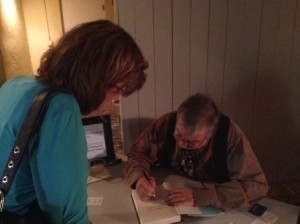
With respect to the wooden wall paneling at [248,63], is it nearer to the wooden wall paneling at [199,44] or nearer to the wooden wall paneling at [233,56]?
the wooden wall paneling at [233,56]

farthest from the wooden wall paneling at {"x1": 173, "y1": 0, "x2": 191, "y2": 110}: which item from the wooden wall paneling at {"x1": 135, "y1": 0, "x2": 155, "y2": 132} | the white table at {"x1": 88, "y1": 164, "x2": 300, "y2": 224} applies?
the white table at {"x1": 88, "y1": 164, "x2": 300, "y2": 224}

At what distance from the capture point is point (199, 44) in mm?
1702

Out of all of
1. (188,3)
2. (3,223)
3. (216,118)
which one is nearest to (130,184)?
(216,118)

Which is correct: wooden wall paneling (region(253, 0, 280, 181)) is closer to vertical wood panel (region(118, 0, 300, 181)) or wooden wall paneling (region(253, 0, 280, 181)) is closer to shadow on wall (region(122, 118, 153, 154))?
vertical wood panel (region(118, 0, 300, 181))

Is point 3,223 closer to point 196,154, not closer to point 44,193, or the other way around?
point 44,193

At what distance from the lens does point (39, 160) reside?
63 cm

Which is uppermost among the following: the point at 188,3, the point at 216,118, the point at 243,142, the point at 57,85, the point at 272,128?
the point at 188,3

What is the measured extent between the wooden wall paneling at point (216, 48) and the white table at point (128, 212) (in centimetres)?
76

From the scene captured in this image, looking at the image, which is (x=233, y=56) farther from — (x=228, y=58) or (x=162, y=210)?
(x=162, y=210)

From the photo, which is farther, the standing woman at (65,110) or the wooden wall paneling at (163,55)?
the wooden wall paneling at (163,55)

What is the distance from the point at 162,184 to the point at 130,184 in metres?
0.15

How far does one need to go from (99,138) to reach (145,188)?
418mm

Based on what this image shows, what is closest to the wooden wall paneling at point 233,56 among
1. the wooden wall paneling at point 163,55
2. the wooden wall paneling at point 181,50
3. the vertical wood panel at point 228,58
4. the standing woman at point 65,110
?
the vertical wood panel at point 228,58

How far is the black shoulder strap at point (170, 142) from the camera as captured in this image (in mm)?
1467
